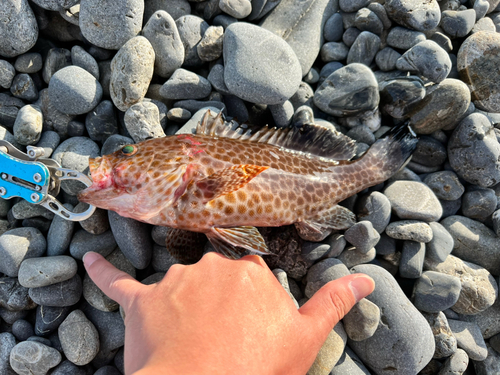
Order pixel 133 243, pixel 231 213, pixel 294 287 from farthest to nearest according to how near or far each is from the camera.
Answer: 1. pixel 294 287
2. pixel 133 243
3. pixel 231 213

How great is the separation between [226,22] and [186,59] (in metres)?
0.83

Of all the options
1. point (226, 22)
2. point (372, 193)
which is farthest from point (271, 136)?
point (226, 22)

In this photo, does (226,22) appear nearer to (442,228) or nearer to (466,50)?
(466,50)

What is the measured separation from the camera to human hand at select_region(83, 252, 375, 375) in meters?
2.29

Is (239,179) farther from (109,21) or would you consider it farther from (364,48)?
(364,48)

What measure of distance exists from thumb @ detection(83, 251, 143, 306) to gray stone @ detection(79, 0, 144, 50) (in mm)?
2841

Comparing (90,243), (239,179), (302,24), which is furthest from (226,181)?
(302,24)

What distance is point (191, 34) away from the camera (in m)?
4.45

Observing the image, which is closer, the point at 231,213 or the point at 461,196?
the point at 231,213

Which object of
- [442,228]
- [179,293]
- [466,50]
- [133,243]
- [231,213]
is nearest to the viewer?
[179,293]

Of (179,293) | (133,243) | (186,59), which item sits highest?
(186,59)

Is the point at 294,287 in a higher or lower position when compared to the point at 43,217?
higher

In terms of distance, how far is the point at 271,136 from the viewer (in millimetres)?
3990

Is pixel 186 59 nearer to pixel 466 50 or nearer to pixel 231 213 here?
pixel 231 213
